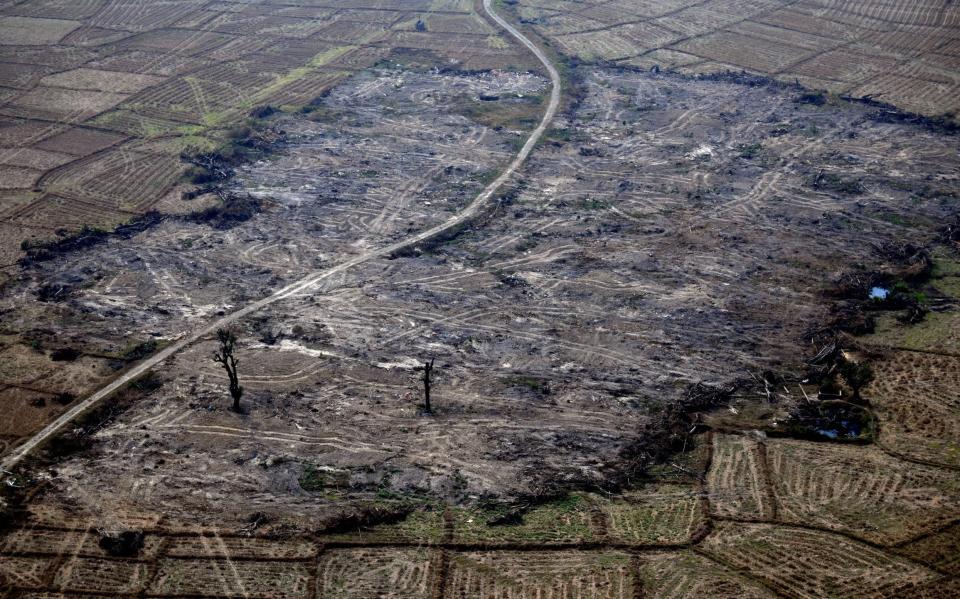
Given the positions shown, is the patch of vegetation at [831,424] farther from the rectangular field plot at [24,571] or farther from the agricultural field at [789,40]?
the agricultural field at [789,40]

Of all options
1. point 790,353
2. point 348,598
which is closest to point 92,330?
point 348,598

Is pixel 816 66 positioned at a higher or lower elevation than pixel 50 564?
higher

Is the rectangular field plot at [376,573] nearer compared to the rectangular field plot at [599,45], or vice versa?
the rectangular field plot at [376,573]

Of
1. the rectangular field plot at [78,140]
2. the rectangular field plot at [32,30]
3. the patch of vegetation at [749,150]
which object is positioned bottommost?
the rectangular field plot at [78,140]

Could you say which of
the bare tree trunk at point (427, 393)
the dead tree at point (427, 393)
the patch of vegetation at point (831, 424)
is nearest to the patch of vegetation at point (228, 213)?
the dead tree at point (427, 393)

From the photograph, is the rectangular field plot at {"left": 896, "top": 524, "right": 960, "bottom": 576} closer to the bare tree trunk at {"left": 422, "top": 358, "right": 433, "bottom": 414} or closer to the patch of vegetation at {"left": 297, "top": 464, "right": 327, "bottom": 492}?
the bare tree trunk at {"left": 422, "top": 358, "right": 433, "bottom": 414}

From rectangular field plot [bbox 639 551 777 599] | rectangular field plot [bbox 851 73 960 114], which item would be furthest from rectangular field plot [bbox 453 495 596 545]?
rectangular field plot [bbox 851 73 960 114]

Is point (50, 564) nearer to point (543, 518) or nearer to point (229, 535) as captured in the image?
point (229, 535)
